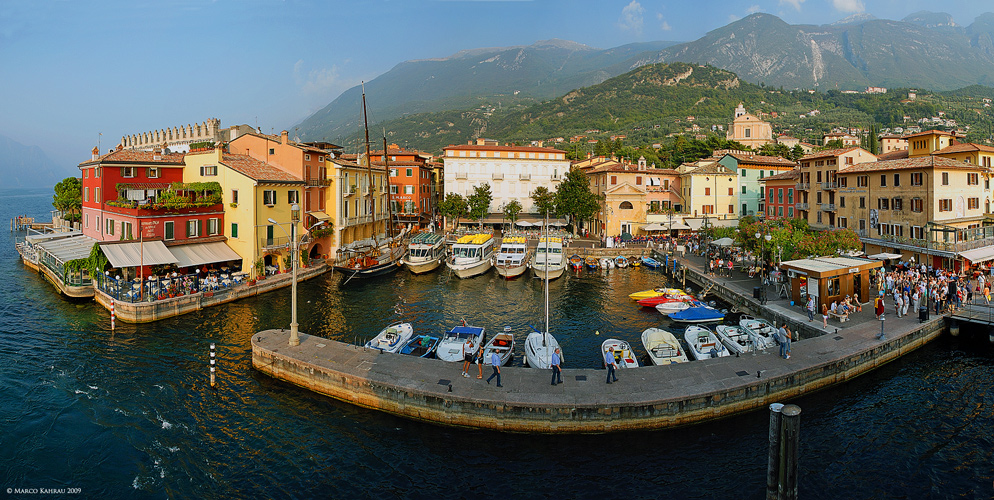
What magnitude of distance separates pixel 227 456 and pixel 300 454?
221 cm

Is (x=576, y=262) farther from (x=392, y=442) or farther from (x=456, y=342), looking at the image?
(x=392, y=442)

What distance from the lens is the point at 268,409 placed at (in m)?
19.3

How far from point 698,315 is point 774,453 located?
22065 millimetres

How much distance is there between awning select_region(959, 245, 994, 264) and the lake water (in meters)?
10.8

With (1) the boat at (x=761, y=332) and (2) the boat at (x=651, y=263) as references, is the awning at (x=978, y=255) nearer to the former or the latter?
(1) the boat at (x=761, y=332)

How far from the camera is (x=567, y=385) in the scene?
18297mm

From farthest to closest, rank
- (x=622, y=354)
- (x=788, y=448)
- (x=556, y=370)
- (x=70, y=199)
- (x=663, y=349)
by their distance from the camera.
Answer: (x=70, y=199)
(x=663, y=349)
(x=622, y=354)
(x=556, y=370)
(x=788, y=448)

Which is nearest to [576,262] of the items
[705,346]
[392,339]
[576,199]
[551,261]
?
[551,261]

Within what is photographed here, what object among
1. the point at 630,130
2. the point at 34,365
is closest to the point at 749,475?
the point at 34,365

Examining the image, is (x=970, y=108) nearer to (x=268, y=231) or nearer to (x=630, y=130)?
(x=630, y=130)

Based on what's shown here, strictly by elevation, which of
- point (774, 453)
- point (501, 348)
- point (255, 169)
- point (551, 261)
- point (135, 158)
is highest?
point (135, 158)

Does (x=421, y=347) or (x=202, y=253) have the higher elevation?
(x=202, y=253)

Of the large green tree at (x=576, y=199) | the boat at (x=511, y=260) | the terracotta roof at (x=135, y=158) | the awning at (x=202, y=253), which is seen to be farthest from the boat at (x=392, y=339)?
the large green tree at (x=576, y=199)

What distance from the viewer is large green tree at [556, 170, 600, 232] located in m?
66.9
